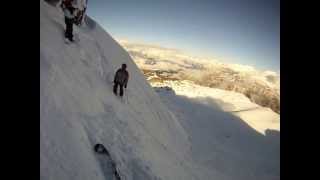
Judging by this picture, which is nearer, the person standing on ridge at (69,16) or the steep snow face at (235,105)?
the person standing on ridge at (69,16)

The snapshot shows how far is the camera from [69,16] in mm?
11828

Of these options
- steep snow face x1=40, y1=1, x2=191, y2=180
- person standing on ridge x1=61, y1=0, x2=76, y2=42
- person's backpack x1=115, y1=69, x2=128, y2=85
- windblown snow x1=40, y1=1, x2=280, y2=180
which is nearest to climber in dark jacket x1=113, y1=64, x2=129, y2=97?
person's backpack x1=115, y1=69, x2=128, y2=85

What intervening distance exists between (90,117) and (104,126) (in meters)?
0.67

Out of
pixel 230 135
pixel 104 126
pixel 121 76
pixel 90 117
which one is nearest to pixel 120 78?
pixel 121 76

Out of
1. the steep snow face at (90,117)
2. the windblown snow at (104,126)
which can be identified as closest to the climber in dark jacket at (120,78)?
the steep snow face at (90,117)

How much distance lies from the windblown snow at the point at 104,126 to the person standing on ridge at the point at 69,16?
32 centimetres

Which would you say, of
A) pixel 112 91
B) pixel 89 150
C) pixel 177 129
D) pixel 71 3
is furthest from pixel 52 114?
pixel 177 129

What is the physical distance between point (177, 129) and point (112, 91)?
23.3 feet

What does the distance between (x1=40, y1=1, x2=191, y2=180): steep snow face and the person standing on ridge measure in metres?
0.30

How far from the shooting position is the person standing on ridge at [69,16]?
465 inches

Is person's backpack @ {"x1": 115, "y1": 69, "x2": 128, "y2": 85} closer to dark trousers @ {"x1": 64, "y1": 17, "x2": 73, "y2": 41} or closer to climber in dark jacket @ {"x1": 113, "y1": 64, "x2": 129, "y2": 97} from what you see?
climber in dark jacket @ {"x1": 113, "y1": 64, "x2": 129, "y2": 97}

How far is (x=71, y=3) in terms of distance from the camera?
12.4 metres

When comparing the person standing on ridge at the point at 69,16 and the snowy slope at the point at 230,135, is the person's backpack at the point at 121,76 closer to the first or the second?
the person standing on ridge at the point at 69,16
